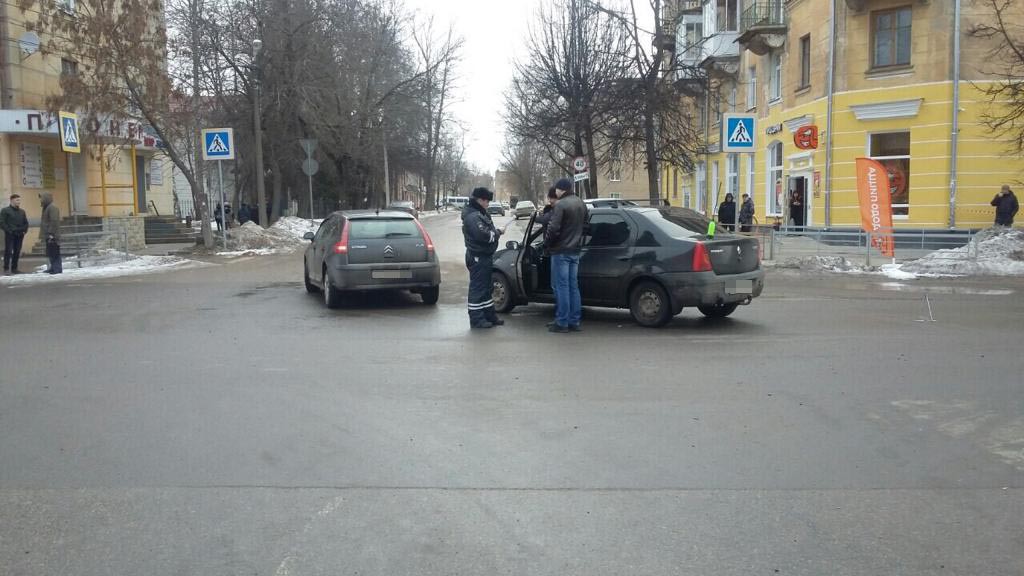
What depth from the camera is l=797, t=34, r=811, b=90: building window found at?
28094 mm

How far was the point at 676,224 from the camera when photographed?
1095cm

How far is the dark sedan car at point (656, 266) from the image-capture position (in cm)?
1036

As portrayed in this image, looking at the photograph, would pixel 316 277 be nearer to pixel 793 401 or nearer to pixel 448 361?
pixel 448 361

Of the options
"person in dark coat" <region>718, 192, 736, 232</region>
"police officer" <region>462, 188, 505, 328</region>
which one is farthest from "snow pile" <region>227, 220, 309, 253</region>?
"police officer" <region>462, 188, 505, 328</region>

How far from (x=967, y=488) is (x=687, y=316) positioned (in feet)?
22.6

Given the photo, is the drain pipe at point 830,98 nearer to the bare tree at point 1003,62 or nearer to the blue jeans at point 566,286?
the bare tree at point 1003,62

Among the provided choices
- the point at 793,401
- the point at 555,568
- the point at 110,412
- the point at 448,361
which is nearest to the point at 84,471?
the point at 110,412

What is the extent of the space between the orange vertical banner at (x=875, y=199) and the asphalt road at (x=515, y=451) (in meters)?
8.60

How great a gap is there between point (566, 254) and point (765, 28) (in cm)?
2208

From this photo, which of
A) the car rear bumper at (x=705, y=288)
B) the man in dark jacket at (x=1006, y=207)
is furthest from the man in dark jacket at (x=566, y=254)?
the man in dark jacket at (x=1006, y=207)

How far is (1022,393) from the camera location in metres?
7.11

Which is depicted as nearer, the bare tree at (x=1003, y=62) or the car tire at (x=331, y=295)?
the car tire at (x=331, y=295)

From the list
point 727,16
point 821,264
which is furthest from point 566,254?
point 727,16

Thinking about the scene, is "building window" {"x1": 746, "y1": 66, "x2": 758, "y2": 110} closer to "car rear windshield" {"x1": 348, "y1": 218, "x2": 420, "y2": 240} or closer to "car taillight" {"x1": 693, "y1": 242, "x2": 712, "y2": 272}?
"car rear windshield" {"x1": 348, "y1": 218, "x2": 420, "y2": 240}
